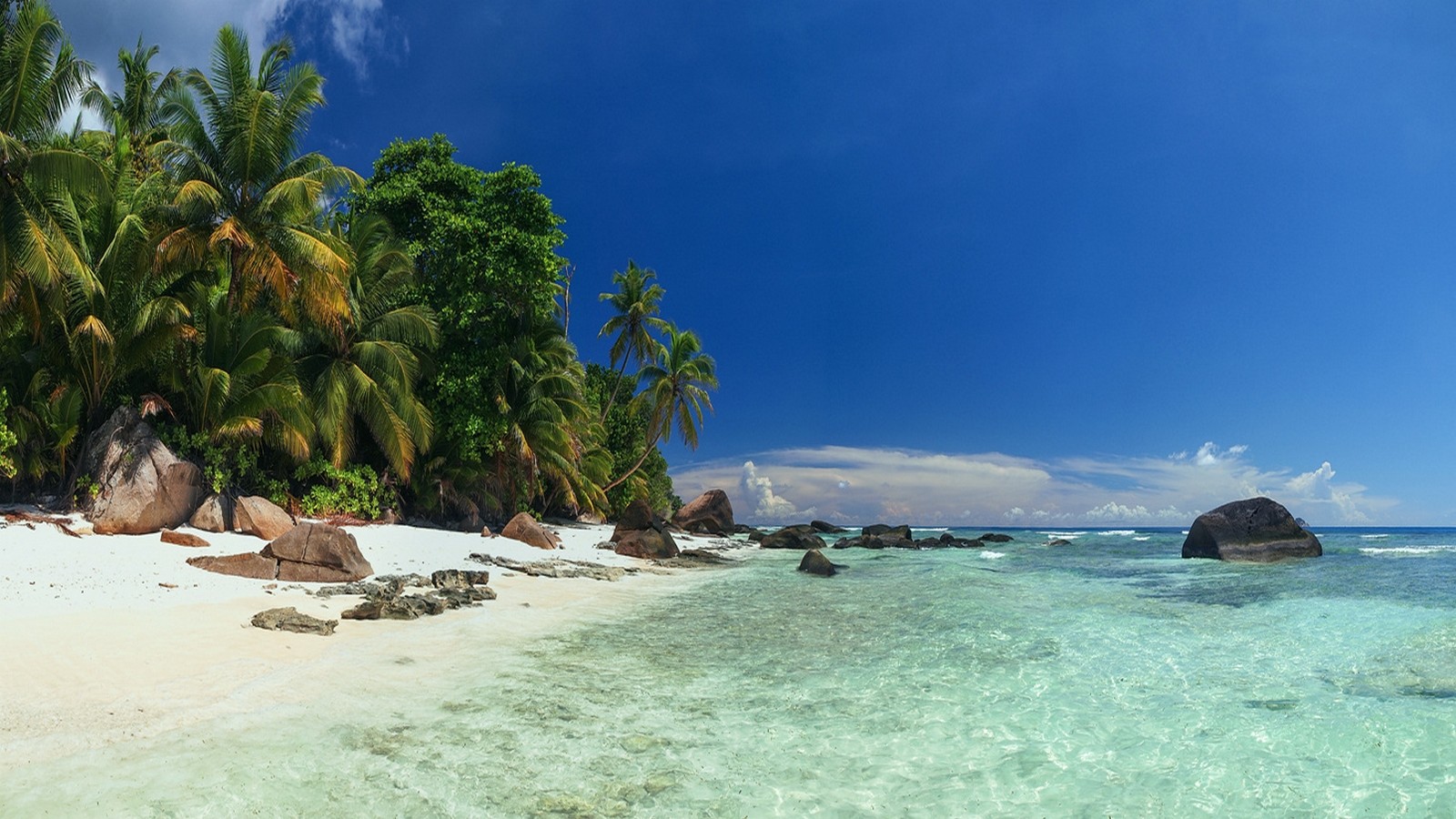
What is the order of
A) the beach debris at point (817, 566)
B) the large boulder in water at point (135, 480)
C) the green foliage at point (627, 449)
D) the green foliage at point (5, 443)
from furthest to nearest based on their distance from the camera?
the green foliage at point (627, 449) → the beach debris at point (817, 566) → the green foliage at point (5, 443) → the large boulder in water at point (135, 480)

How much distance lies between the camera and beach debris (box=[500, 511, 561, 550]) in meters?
21.4

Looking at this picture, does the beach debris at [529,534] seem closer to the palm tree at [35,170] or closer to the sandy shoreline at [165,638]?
the sandy shoreline at [165,638]

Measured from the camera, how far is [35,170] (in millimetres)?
13875

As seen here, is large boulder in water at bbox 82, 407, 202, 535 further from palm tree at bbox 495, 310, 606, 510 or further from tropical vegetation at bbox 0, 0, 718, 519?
palm tree at bbox 495, 310, 606, 510

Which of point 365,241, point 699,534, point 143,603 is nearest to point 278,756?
point 143,603

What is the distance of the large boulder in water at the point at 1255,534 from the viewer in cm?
2320

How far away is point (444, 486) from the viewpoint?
2503 centimetres

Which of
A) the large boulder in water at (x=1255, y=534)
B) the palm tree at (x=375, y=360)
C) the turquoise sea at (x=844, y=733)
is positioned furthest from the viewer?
the large boulder in water at (x=1255, y=534)

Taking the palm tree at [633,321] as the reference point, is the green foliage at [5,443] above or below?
below

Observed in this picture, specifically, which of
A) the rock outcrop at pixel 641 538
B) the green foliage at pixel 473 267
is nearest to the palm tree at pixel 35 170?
the green foliage at pixel 473 267

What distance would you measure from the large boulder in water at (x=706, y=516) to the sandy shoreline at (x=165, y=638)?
2930 centimetres

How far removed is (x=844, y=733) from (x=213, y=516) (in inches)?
575

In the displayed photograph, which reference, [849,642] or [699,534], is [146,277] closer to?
[849,642]

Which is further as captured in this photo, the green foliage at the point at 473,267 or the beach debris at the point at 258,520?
the green foliage at the point at 473,267
